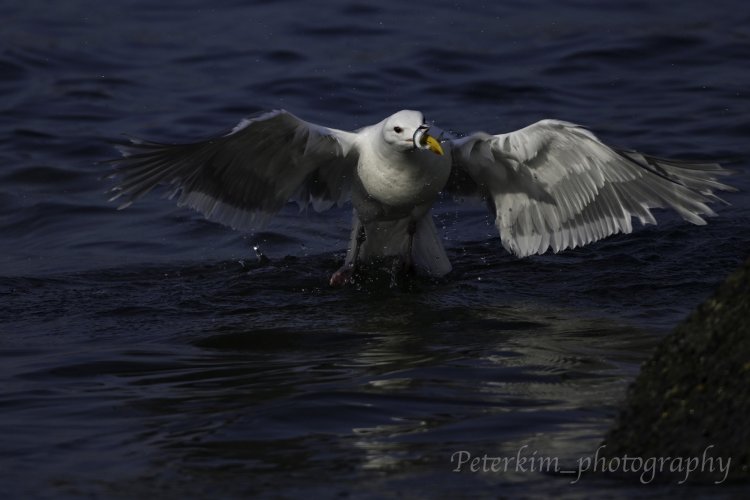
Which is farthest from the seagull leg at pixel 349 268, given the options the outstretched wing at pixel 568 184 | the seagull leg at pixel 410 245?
the outstretched wing at pixel 568 184

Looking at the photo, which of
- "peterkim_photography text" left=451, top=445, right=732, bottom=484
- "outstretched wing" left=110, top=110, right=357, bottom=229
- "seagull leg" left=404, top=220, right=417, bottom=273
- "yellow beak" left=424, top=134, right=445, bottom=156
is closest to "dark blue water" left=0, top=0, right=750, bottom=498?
"peterkim_photography text" left=451, top=445, right=732, bottom=484

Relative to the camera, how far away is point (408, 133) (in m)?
6.98

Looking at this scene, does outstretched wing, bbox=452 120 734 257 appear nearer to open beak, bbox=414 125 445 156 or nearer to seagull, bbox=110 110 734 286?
seagull, bbox=110 110 734 286

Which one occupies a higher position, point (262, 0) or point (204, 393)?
point (262, 0)

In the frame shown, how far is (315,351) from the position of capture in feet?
21.3

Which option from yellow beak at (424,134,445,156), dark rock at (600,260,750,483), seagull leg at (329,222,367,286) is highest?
yellow beak at (424,134,445,156)

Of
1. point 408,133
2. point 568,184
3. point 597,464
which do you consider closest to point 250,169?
point 408,133

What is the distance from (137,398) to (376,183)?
241 cm

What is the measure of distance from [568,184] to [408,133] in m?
1.21

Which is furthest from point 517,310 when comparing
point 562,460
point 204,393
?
point 562,460

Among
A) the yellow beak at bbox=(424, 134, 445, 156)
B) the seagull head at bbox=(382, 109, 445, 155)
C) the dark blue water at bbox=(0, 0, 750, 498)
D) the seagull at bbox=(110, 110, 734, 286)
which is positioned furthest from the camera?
the seagull at bbox=(110, 110, 734, 286)

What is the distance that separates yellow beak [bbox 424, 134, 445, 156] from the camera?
6.79 metres

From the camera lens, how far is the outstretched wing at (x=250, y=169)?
7.25 meters

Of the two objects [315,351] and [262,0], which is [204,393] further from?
[262,0]
